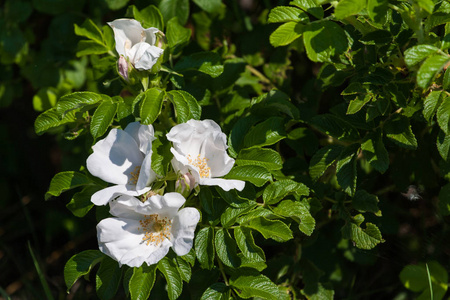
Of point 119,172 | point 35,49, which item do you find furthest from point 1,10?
point 119,172

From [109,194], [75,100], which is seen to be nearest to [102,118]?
[75,100]

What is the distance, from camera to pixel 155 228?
134cm

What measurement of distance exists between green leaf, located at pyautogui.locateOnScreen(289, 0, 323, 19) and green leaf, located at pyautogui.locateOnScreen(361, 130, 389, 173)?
366mm

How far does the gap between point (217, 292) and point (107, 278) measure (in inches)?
11.8

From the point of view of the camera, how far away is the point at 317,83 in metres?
1.84

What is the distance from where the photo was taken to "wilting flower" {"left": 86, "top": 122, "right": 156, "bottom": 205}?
1290 millimetres

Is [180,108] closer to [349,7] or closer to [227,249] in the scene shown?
[227,249]

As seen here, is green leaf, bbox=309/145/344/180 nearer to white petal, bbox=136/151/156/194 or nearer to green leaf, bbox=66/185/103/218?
white petal, bbox=136/151/156/194

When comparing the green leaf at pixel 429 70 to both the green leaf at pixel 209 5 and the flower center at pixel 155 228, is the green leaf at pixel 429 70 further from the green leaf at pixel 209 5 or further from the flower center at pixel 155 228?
the green leaf at pixel 209 5

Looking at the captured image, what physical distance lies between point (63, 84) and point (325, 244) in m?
1.24

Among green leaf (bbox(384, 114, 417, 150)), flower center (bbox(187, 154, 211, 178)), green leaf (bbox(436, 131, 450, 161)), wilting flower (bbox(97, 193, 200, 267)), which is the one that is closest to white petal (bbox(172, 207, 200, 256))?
wilting flower (bbox(97, 193, 200, 267))

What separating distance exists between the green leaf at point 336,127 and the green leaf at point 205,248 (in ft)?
1.44

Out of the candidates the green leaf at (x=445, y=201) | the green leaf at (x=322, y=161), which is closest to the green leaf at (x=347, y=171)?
the green leaf at (x=322, y=161)

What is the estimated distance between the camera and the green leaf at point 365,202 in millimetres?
1476
